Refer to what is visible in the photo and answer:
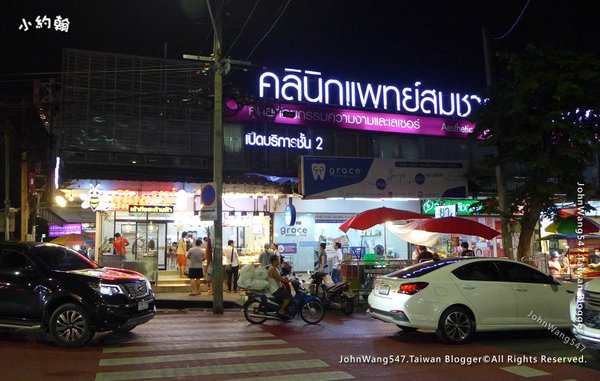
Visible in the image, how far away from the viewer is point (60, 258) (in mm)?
9805

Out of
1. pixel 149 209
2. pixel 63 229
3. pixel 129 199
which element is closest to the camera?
pixel 149 209

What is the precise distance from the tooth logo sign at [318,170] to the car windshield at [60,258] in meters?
9.96

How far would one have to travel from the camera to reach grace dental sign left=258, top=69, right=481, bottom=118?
2028 cm

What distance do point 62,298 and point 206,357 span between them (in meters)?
2.90

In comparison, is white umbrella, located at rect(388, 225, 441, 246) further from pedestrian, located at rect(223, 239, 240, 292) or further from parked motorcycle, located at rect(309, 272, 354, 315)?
pedestrian, located at rect(223, 239, 240, 292)

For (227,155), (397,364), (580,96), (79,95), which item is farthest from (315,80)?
(397,364)

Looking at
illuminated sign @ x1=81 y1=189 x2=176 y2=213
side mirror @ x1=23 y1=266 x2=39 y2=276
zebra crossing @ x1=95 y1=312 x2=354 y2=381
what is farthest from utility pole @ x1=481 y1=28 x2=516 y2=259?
side mirror @ x1=23 y1=266 x2=39 y2=276

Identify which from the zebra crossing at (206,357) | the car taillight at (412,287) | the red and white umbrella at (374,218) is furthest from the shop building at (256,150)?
the car taillight at (412,287)

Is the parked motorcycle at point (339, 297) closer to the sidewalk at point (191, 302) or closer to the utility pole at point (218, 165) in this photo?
the utility pole at point (218, 165)

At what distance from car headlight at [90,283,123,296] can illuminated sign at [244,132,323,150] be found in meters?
11.4

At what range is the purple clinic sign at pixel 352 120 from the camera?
19.7 m

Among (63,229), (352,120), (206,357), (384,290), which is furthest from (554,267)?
(63,229)

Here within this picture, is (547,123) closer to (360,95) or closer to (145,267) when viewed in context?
(360,95)

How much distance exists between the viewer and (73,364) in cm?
750
